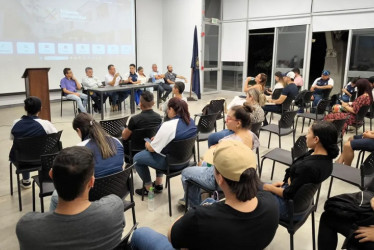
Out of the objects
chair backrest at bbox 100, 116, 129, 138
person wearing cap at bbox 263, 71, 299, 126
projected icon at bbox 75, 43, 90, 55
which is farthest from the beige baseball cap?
projected icon at bbox 75, 43, 90, 55

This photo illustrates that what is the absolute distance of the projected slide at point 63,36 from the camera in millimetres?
7598

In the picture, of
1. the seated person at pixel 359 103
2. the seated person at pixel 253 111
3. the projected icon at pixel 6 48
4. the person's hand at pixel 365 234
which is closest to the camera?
the person's hand at pixel 365 234

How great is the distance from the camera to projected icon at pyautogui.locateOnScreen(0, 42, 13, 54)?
743 centimetres

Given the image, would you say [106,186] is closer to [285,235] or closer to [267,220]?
[267,220]

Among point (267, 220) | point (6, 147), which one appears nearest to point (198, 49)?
point (6, 147)

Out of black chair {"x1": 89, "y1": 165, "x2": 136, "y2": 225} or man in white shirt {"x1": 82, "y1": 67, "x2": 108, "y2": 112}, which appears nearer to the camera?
black chair {"x1": 89, "y1": 165, "x2": 136, "y2": 225}

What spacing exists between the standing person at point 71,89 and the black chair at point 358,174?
5780mm

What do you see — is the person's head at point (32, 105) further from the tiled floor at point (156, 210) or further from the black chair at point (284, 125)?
the black chair at point (284, 125)

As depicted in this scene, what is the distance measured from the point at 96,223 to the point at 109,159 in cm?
94

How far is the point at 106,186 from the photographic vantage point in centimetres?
209

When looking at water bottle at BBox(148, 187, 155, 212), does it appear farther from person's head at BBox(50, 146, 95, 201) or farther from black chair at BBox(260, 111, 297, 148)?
black chair at BBox(260, 111, 297, 148)

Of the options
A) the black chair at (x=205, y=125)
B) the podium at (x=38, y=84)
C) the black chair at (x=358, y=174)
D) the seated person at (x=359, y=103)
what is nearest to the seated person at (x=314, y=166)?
the black chair at (x=358, y=174)

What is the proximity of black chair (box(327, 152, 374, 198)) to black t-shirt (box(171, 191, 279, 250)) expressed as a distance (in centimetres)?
Answer: 165

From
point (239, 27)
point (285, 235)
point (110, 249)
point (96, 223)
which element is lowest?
point (285, 235)
